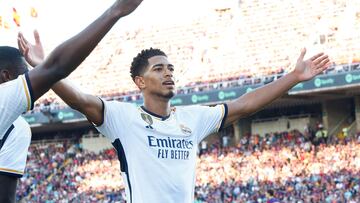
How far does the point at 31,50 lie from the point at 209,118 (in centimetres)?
190

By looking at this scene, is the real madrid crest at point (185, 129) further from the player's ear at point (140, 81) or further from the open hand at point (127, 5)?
the open hand at point (127, 5)

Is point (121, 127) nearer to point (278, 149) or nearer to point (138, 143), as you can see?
point (138, 143)

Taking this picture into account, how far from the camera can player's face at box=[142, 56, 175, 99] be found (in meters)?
6.04

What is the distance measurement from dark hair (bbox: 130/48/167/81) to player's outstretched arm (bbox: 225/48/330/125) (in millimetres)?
803

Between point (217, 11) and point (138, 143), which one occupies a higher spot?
point (217, 11)

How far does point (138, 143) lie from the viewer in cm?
579

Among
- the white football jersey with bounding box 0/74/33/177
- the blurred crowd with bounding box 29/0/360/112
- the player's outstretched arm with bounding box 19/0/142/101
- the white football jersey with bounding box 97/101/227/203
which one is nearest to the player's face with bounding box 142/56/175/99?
the white football jersey with bounding box 97/101/227/203

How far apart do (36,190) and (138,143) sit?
29.4 m

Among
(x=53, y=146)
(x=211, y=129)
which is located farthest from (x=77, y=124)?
(x=211, y=129)

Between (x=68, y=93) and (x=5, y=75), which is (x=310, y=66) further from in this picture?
(x=5, y=75)

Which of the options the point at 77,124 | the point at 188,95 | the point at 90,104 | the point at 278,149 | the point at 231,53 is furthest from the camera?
the point at 77,124

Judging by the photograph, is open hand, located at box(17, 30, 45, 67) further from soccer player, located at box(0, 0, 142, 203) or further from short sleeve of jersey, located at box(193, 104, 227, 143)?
short sleeve of jersey, located at box(193, 104, 227, 143)

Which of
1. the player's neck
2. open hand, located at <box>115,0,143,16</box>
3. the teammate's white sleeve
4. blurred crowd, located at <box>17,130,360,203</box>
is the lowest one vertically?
blurred crowd, located at <box>17,130,360,203</box>

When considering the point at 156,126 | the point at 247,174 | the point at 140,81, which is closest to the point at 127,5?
the point at 156,126
